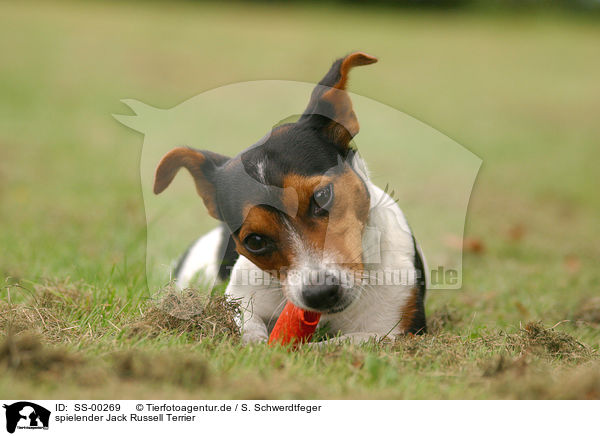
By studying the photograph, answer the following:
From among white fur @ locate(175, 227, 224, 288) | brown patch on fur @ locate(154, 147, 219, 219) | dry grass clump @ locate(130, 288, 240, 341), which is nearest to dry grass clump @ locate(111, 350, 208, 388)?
dry grass clump @ locate(130, 288, 240, 341)

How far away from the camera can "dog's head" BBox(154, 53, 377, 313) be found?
321 centimetres

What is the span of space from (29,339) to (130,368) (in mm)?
458

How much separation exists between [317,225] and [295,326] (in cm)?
55

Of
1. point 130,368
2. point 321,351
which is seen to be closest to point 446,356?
point 321,351

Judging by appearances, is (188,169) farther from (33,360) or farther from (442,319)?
(442,319)

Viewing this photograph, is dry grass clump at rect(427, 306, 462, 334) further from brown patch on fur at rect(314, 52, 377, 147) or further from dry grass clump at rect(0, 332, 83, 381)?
dry grass clump at rect(0, 332, 83, 381)

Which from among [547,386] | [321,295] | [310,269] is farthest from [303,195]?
[547,386]

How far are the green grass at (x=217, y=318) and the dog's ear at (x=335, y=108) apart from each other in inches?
40.5

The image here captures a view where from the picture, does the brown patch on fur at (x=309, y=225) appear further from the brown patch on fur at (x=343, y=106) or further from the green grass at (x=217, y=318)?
the green grass at (x=217, y=318)

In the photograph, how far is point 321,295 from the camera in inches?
124

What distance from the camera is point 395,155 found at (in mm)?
8820

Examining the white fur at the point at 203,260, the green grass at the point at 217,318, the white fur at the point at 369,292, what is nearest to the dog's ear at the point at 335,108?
the white fur at the point at 369,292

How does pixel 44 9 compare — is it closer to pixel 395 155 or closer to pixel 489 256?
pixel 395 155

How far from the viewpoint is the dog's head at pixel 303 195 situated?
321cm
